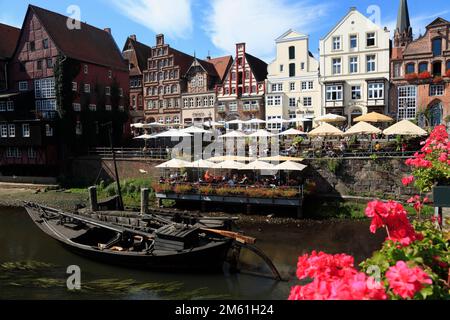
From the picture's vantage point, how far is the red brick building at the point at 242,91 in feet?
148

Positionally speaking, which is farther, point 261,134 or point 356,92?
point 356,92

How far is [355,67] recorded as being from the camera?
39.5m

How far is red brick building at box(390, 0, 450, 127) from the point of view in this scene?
35.7 metres

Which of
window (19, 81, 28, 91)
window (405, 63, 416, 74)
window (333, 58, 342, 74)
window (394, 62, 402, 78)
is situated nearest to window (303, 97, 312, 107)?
window (333, 58, 342, 74)

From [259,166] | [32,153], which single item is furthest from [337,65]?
[32,153]

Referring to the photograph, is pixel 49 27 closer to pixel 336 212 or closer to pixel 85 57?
pixel 85 57

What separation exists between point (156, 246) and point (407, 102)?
3145 centimetres

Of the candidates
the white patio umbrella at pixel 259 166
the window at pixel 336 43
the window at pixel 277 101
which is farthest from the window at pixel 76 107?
the window at pixel 336 43

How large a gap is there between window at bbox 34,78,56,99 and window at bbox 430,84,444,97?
124ft

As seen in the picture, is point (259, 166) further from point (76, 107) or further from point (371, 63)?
point (76, 107)

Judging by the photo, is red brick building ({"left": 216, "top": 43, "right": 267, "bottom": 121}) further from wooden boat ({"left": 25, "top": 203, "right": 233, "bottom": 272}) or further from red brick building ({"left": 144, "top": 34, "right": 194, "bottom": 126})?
wooden boat ({"left": 25, "top": 203, "right": 233, "bottom": 272})

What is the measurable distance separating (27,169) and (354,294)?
138ft

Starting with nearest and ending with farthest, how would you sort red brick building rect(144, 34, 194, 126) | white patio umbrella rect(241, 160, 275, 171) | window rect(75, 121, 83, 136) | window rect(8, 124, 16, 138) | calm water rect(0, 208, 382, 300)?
calm water rect(0, 208, 382, 300) → white patio umbrella rect(241, 160, 275, 171) → window rect(8, 124, 16, 138) → window rect(75, 121, 83, 136) → red brick building rect(144, 34, 194, 126)
